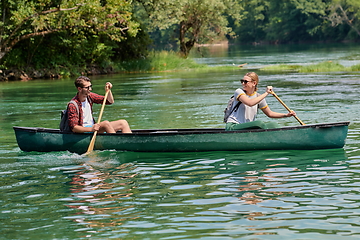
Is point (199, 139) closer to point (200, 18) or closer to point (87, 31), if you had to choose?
point (87, 31)

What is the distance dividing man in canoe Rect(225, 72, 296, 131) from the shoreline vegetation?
2149 centimetres

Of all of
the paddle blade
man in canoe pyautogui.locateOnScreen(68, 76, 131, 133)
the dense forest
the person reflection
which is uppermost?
the dense forest

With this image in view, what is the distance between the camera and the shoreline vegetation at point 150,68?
32078 millimetres

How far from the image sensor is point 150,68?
37.5 metres

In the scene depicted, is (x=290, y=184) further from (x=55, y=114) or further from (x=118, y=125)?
(x=55, y=114)

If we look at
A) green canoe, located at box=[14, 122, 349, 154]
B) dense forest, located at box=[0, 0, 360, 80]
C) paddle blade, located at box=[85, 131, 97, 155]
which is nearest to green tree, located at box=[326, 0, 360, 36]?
dense forest, located at box=[0, 0, 360, 80]

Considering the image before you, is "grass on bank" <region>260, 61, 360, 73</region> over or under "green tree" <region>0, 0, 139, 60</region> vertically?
under

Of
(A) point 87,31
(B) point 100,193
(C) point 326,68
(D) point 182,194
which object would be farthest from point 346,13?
(B) point 100,193

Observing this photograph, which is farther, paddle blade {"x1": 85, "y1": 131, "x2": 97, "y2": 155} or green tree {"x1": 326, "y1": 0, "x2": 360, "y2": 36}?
green tree {"x1": 326, "y1": 0, "x2": 360, "y2": 36}

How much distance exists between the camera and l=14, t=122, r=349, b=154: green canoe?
9906mm

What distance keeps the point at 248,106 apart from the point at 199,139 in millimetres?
1011

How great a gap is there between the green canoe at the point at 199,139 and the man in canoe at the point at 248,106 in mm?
132

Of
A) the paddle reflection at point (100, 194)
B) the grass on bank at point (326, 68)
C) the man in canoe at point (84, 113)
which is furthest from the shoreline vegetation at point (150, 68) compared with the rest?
the paddle reflection at point (100, 194)

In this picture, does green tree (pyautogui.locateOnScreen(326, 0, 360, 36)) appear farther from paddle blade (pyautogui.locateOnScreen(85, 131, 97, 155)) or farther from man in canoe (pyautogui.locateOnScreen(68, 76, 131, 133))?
paddle blade (pyautogui.locateOnScreen(85, 131, 97, 155))
